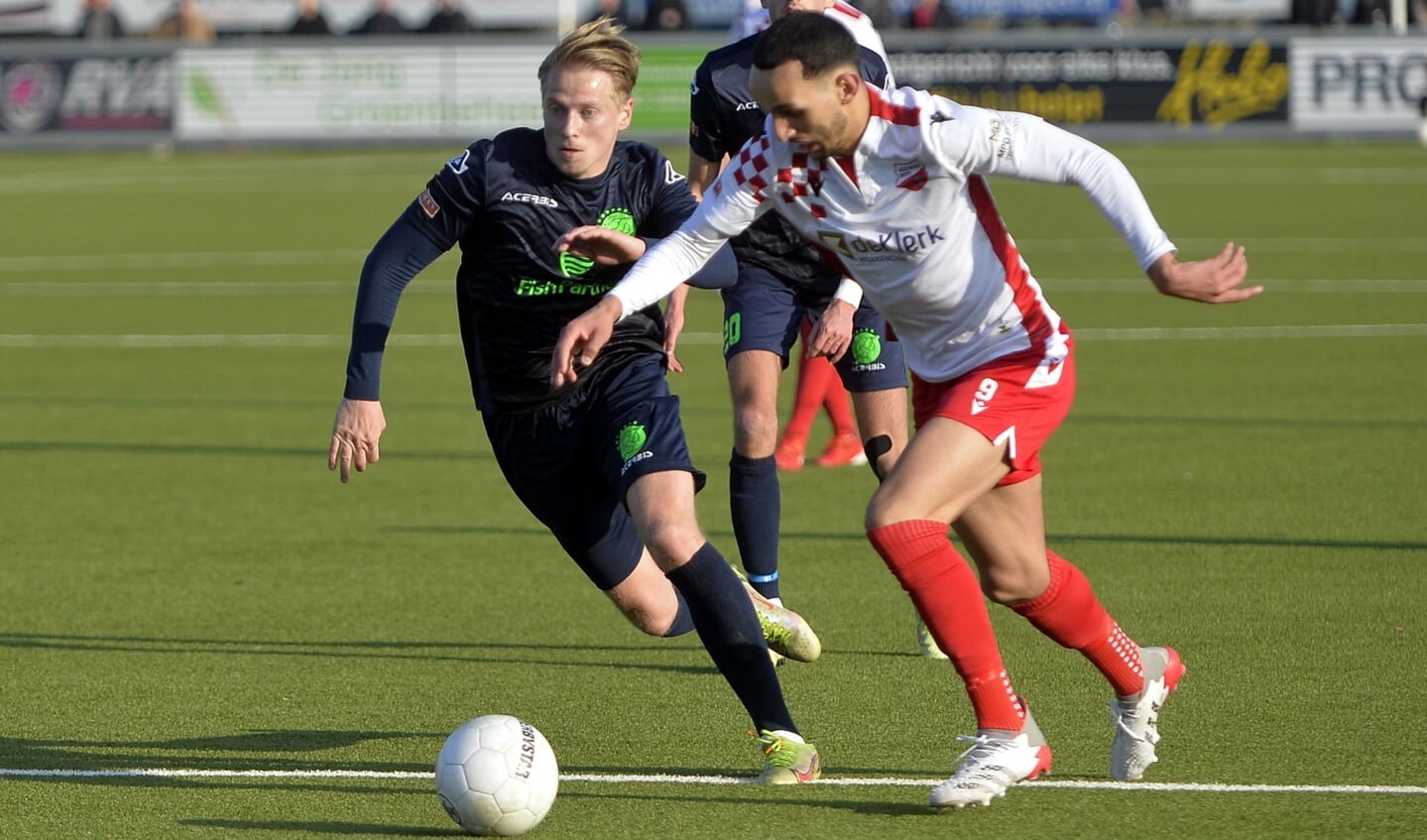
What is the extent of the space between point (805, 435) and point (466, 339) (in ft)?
17.7

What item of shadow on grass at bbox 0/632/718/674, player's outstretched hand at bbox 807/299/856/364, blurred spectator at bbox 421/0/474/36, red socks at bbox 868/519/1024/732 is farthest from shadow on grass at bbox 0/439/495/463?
blurred spectator at bbox 421/0/474/36

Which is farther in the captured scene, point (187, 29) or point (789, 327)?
point (187, 29)

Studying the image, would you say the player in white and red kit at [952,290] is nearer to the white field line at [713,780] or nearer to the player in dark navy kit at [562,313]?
the white field line at [713,780]

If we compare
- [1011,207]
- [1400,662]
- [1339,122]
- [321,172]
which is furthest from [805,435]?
[1339,122]

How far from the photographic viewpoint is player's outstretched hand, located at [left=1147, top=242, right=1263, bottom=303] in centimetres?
477

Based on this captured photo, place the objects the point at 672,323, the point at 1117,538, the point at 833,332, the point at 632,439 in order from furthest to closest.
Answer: the point at 1117,538
the point at 833,332
the point at 672,323
the point at 632,439

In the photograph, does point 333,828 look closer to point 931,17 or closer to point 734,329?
point 734,329

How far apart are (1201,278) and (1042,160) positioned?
1.59ft

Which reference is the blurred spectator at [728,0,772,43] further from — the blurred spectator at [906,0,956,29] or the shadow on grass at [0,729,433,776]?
the blurred spectator at [906,0,956,29]

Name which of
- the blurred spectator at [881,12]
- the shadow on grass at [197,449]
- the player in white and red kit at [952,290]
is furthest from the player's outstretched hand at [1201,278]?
the blurred spectator at [881,12]

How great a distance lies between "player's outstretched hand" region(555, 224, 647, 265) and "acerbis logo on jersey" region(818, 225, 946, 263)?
49 centimetres

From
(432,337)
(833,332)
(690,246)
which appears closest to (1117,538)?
(833,332)

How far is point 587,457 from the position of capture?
582 cm

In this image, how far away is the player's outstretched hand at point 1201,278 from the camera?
4.77 m
